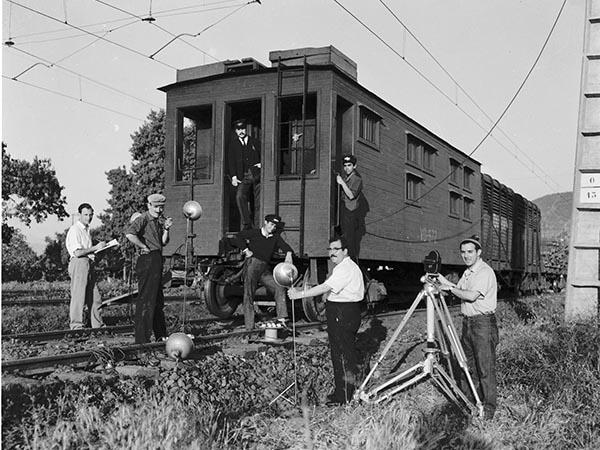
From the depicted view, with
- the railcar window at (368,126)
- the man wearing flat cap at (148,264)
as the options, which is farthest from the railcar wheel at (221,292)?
the railcar window at (368,126)

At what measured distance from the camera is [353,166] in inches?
378

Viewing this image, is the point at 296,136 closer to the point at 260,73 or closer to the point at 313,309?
the point at 260,73

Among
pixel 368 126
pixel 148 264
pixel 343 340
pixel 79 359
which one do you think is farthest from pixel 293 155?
pixel 79 359

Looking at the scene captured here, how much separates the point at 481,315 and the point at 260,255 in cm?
419

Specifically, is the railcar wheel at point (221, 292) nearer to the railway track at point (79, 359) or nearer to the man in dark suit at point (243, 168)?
the man in dark suit at point (243, 168)

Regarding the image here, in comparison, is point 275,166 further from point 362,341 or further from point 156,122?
A: point 156,122

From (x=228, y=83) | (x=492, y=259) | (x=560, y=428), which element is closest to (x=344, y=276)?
(x=560, y=428)

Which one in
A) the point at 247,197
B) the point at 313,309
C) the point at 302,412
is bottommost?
the point at 302,412

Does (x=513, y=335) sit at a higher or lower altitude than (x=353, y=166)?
lower

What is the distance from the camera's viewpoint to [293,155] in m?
10.8

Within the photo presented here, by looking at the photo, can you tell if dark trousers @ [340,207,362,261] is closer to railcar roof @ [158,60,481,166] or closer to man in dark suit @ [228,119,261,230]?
man in dark suit @ [228,119,261,230]

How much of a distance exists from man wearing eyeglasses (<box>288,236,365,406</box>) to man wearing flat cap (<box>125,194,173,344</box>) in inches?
87.7

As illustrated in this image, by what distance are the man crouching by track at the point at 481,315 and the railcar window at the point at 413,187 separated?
7.32m

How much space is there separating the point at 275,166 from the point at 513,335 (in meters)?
4.45
